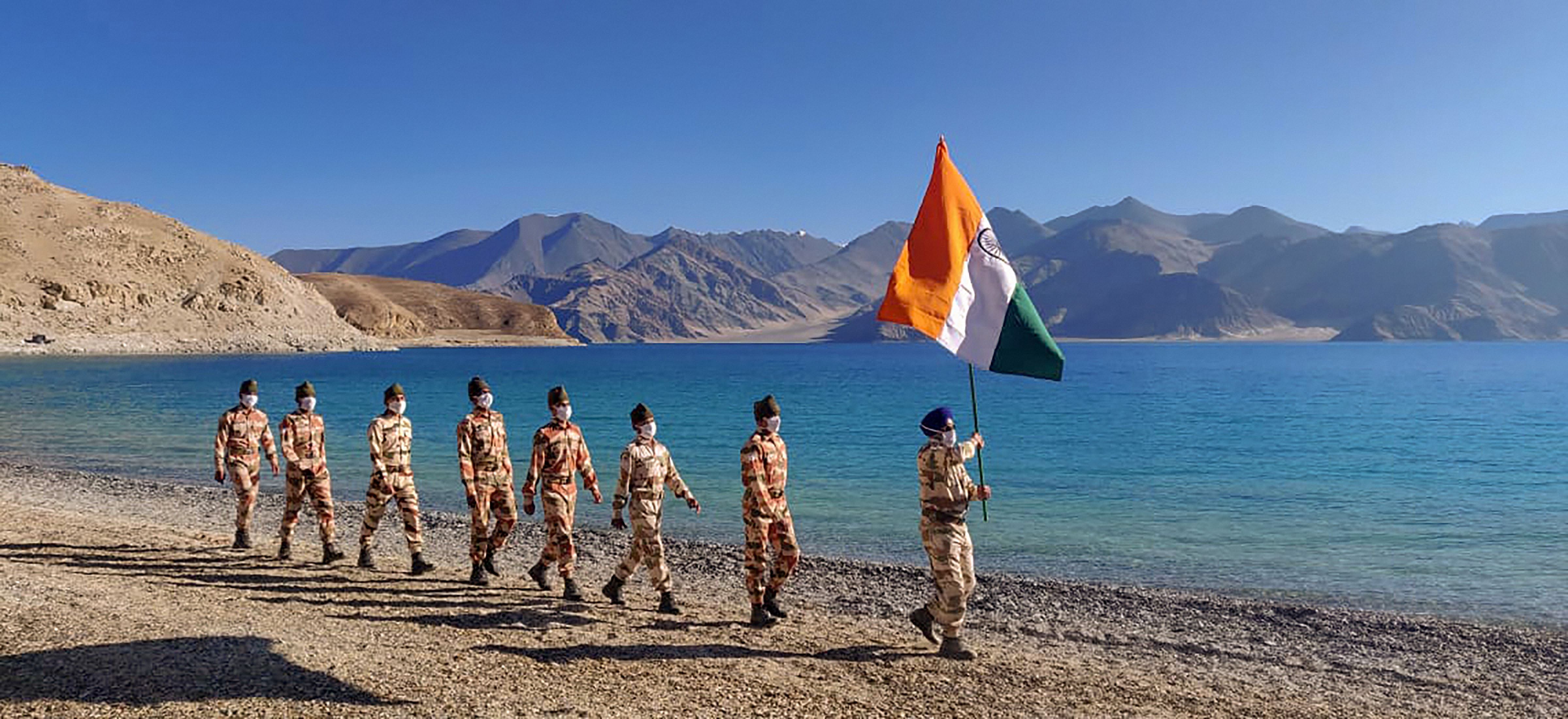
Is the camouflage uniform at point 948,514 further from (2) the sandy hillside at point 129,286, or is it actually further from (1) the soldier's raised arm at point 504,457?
(2) the sandy hillside at point 129,286

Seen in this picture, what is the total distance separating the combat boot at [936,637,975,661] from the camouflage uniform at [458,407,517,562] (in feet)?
17.5

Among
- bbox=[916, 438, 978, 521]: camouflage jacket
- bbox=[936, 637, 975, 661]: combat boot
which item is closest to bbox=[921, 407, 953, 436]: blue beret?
bbox=[916, 438, 978, 521]: camouflage jacket

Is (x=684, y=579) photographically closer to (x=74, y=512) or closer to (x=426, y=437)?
(x=74, y=512)

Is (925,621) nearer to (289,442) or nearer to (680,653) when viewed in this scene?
(680,653)

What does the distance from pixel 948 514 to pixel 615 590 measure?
446 cm

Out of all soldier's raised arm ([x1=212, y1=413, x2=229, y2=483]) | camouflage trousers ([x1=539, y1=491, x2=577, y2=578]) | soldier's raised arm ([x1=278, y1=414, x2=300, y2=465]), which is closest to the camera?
camouflage trousers ([x1=539, y1=491, x2=577, y2=578])

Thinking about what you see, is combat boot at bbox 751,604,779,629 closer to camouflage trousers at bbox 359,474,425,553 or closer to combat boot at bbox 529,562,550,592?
combat boot at bbox 529,562,550,592

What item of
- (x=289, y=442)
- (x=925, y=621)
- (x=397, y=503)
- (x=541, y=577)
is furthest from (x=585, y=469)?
(x=289, y=442)

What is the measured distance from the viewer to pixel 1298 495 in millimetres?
25422

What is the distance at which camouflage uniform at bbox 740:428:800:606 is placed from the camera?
Answer: 986cm

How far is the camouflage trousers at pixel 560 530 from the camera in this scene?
11.1 meters

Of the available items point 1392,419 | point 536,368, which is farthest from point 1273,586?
point 536,368

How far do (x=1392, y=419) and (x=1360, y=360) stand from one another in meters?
139

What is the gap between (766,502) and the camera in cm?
992
